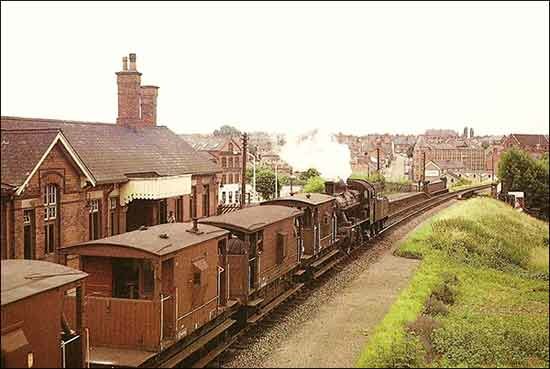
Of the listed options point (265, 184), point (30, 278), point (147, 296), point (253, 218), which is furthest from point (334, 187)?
point (265, 184)

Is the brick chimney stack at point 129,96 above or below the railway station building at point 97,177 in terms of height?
above

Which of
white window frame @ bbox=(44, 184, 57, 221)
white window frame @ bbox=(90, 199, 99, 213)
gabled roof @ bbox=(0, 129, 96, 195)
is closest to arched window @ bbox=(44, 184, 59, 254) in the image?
white window frame @ bbox=(44, 184, 57, 221)

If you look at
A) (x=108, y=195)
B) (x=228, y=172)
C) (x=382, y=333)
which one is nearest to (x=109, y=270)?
(x=382, y=333)

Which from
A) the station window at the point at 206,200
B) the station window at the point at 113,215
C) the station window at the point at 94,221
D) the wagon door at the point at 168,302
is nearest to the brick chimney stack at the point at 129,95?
the station window at the point at 206,200

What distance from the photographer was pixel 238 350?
13594mm

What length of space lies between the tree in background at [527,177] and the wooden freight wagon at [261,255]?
2436cm

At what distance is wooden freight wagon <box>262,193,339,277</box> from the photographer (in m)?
21.1

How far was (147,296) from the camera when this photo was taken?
1175 cm

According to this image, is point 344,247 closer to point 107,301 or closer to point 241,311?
point 241,311

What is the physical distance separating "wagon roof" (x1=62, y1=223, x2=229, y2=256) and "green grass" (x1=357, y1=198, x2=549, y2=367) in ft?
13.1

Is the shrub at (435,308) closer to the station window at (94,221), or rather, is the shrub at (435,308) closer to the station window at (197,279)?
the station window at (197,279)

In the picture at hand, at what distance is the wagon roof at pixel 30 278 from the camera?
8461 millimetres

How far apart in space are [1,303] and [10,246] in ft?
32.1

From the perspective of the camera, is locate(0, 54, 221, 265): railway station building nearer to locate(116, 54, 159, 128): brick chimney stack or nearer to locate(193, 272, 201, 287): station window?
locate(116, 54, 159, 128): brick chimney stack
